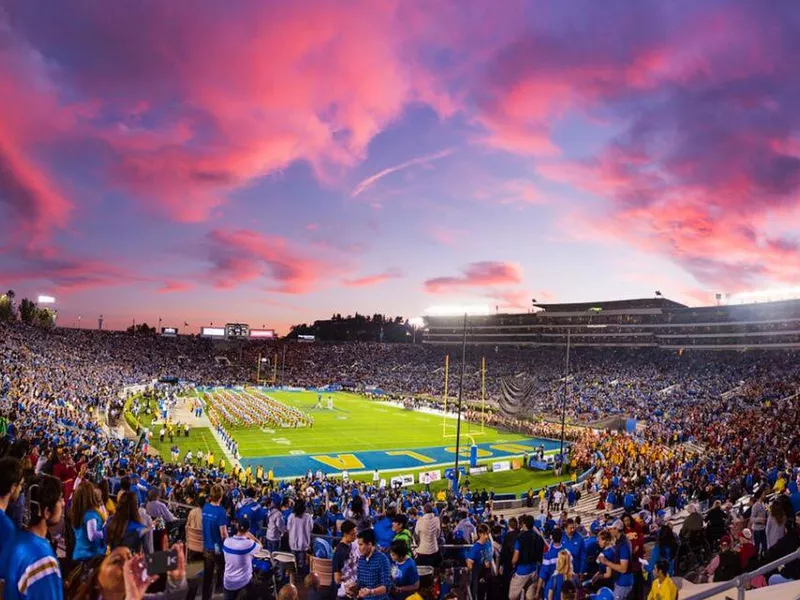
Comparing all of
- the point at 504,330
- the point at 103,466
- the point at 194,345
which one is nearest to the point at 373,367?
the point at 504,330

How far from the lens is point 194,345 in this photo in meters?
100

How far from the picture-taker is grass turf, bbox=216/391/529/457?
35531 mm

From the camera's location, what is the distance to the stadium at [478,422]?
15.6 metres

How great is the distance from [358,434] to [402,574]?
36.7 m

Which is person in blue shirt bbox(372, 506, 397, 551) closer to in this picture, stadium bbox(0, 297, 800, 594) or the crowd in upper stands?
the crowd in upper stands

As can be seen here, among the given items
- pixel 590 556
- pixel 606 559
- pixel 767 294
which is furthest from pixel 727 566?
pixel 767 294

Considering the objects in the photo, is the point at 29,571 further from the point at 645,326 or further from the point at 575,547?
the point at 645,326

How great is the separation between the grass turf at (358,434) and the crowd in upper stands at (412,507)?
19.6 ft

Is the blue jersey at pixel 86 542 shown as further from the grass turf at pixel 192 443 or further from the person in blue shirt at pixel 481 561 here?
the grass turf at pixel 192 443

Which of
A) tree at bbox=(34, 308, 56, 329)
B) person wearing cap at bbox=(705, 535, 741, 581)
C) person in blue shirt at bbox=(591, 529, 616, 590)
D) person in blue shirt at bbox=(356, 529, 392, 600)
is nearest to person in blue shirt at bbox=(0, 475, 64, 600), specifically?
person in blue shirt at bbox=(356, 529, 392, 600)

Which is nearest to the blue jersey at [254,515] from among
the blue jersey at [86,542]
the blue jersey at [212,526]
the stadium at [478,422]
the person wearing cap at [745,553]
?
the stadium at [478,422]

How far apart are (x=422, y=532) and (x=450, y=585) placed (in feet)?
2.80

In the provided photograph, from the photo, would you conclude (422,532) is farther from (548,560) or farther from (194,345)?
(194,345)

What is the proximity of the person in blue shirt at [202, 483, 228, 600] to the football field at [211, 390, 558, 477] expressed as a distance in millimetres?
21670
